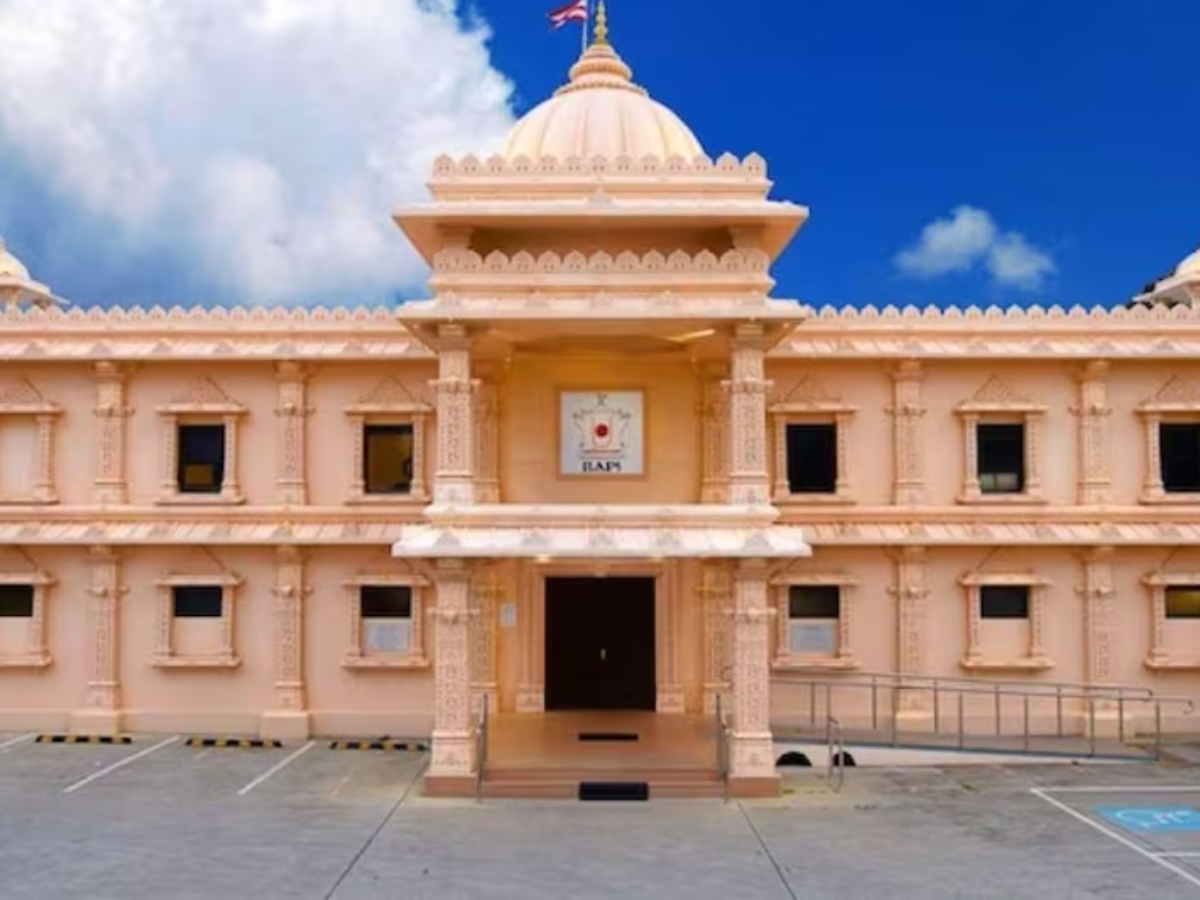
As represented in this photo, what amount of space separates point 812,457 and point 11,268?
1653cm

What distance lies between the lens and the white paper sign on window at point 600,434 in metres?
21.0

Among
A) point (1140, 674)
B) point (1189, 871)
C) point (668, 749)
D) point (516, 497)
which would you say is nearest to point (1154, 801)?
point (1189, 871)

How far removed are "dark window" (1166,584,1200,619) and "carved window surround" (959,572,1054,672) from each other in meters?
2.38

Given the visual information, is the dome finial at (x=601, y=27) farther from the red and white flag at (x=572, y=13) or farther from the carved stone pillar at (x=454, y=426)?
the carved stone pillar at (x=454, y=426)

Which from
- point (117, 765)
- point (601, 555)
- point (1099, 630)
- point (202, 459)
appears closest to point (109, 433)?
point (202, 459)

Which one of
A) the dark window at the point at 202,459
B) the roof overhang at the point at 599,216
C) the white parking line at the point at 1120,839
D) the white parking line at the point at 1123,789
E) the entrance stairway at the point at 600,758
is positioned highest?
the roof overhang at the point at 599,216

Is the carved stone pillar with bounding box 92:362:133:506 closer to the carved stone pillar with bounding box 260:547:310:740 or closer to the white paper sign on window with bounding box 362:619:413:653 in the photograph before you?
the carved stone pillar with bounding box 260:547:310:740

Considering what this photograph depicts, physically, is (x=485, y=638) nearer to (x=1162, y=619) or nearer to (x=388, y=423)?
(x=388, y=423)

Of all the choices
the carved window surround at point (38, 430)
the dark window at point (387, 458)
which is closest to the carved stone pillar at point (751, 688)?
the dark window at point (387, 458)

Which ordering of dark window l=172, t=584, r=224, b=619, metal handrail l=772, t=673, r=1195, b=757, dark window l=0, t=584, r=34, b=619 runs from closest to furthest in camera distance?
metal handrail l=772, t=673, r=1195, b=757, dark window l=172, t=584, r=224, b=619, dark window l=0, t=584, r=34, b=619

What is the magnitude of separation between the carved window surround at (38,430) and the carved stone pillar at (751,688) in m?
13.5

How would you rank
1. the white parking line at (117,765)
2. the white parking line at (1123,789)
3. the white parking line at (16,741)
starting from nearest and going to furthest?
the white parking line at (1123,789), the white parking line at (117,765), the white parking line at (16,741)

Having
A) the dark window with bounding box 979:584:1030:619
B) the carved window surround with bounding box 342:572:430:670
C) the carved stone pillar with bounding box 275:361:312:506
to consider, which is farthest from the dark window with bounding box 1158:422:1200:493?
the carved stone pillar with bounding box 275:361:312:506

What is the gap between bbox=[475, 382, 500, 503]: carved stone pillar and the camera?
22.0 meters
